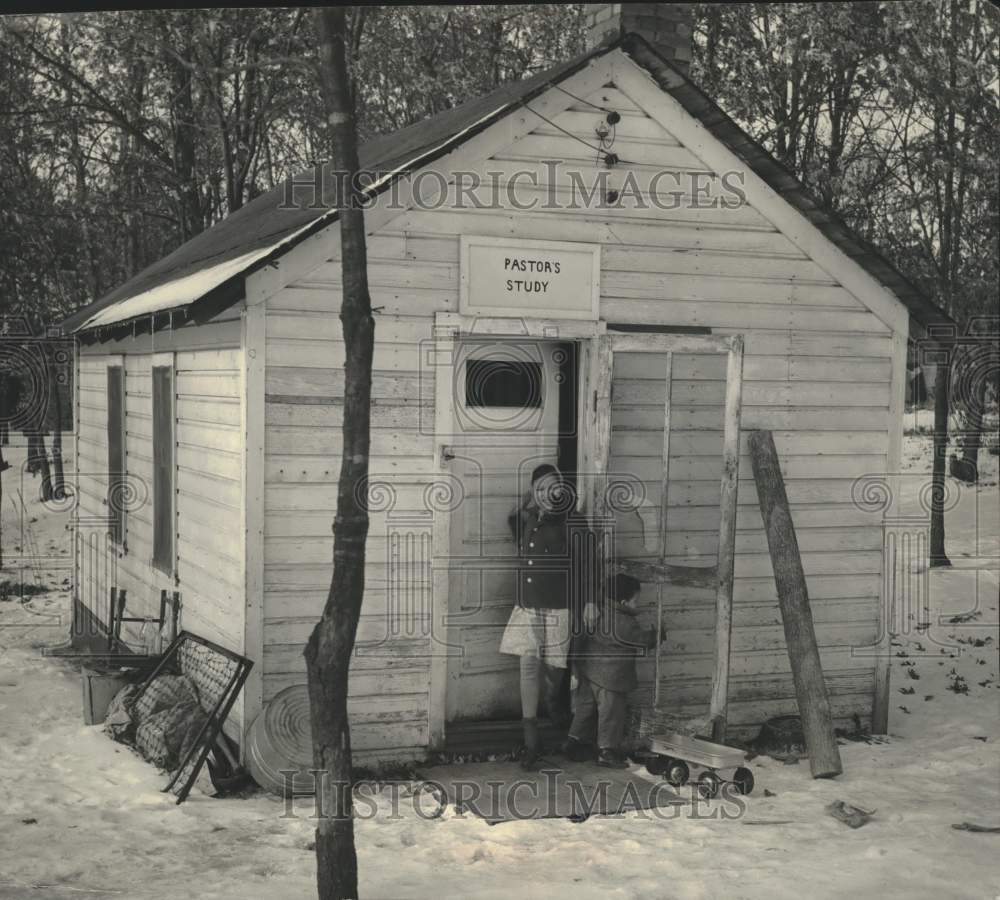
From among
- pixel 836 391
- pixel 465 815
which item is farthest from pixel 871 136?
pixel 465 815

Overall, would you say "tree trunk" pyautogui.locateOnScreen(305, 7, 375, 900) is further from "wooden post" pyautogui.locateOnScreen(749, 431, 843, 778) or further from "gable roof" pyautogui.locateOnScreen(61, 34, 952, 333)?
"wooden post" pyautogui.locateOnScreen(749, 431, 843, 778)

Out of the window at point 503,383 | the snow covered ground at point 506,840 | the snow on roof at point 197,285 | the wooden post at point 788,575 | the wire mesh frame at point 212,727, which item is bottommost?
the snow covered ground at point 506,840

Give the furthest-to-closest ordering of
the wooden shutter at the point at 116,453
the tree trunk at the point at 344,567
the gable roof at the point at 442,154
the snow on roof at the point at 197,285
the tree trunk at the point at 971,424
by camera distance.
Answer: the tree trunk at the point at 971,424, the wooden shutter at the point at 116,453, the gable roof at the point at 442,154, the snow on roof at the point at 197,285, the tree trunk at the point at 344,567

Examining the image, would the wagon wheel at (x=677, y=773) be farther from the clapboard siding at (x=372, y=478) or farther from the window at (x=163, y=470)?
the window at (x=163, y=470)

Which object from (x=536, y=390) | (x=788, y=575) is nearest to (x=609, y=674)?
(x=788, y=575)

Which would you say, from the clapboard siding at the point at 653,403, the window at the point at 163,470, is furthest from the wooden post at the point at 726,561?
the window at the point at 163,470

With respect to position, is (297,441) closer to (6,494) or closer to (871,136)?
(871,136)

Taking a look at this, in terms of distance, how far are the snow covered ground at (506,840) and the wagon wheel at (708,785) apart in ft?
0.39

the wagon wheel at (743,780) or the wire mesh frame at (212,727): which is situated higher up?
the wire mesh frame at (212,727)

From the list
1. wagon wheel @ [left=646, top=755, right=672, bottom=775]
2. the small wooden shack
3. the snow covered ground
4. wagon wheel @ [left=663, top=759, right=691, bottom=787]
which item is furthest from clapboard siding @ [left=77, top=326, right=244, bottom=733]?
wagon wheel @ [left=663, top=759, right=691, bottom=787]

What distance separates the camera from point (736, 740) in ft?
25.9

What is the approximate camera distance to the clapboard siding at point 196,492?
681cm

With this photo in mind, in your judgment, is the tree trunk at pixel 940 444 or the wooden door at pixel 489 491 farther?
the tree trunk at pixel 940 444

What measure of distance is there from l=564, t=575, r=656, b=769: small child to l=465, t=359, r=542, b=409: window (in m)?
1.42
